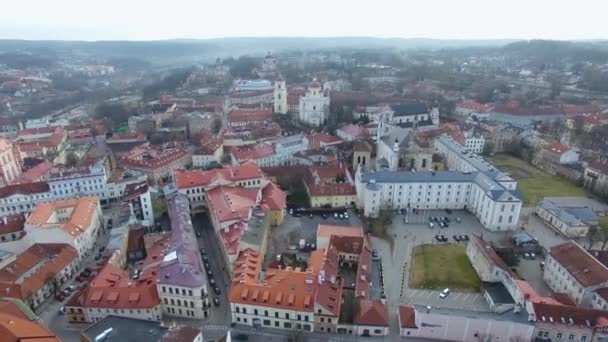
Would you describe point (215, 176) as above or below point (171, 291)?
above

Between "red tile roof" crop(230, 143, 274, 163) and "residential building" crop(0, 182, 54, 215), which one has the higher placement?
"red tile roof" crop(230, 143, 274, 163)

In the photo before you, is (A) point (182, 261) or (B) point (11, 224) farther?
(B) point (11, 224)

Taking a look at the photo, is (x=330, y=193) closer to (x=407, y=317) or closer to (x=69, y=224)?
(x=407, y=317)

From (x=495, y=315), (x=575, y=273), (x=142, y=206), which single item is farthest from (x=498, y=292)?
(x=142, y=206)

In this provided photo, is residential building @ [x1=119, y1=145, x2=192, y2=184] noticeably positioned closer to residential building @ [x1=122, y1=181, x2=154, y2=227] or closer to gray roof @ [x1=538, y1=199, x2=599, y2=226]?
residential building @ [x1=122, y1=181, x2=154, y2=227]

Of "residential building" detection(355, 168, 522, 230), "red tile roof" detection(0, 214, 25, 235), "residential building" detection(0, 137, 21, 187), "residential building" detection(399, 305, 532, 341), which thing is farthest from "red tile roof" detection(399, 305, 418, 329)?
"residential building" detection(0, 137, 21, 187)

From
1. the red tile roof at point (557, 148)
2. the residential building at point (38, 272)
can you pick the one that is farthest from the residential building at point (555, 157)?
the residential building at point (38, 272)

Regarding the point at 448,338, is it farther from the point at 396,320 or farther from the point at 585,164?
the point at 585,164
